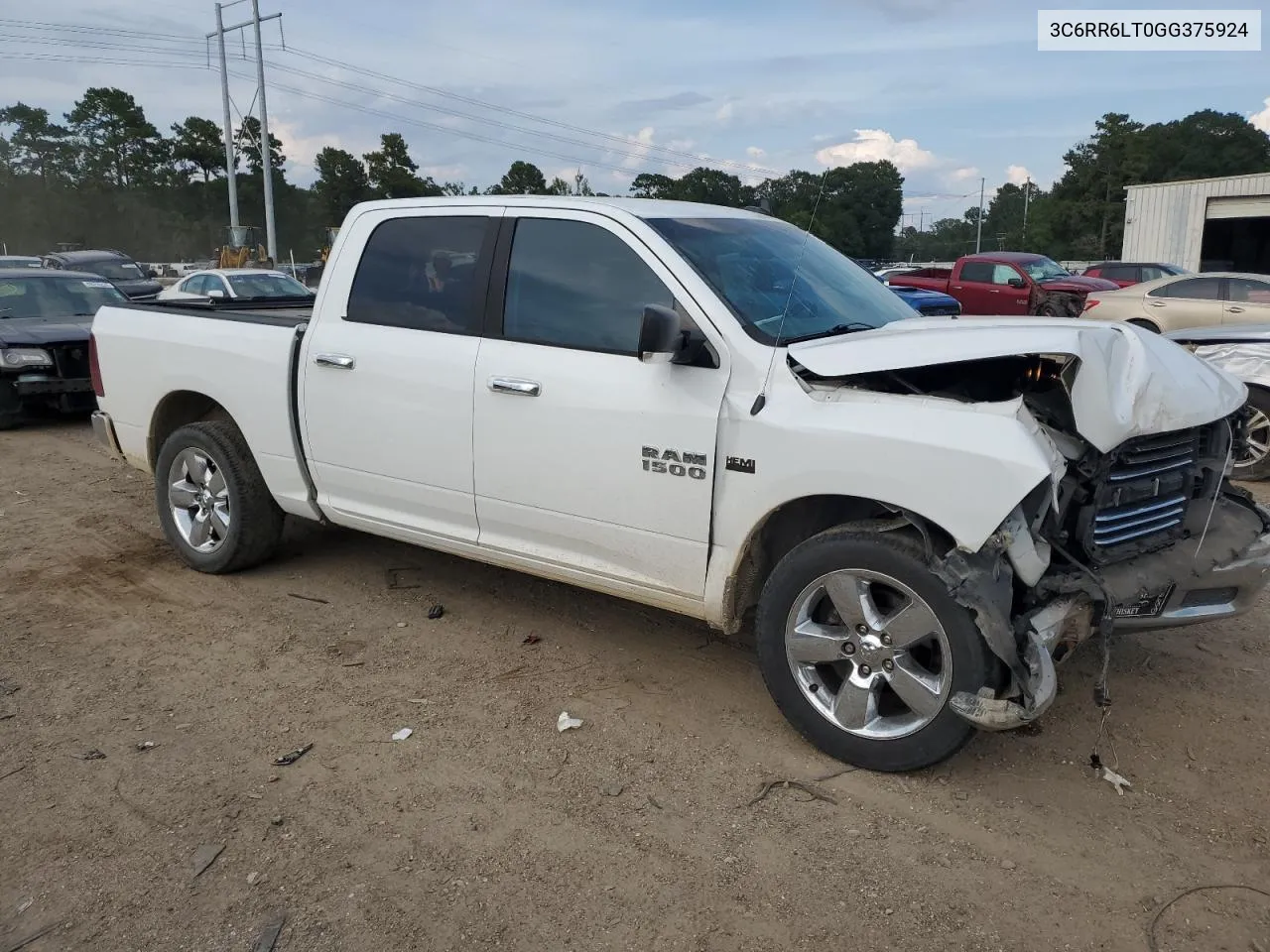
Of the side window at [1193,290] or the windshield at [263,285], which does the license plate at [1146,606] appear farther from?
the windshield at [263,285]

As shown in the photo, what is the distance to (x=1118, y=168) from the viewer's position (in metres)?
60.4

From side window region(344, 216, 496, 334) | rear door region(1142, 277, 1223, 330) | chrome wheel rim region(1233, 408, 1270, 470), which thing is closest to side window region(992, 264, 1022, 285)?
rear door region(1142, 277, 1223, 330)

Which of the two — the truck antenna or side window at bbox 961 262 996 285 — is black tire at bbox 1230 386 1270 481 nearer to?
the truck antenna

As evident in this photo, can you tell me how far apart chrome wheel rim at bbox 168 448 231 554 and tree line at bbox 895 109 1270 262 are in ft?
189

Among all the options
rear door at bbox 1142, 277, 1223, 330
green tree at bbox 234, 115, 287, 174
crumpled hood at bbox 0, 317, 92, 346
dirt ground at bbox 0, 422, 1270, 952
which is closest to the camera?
dirt ground at bbox 0, 422, 1270, 952

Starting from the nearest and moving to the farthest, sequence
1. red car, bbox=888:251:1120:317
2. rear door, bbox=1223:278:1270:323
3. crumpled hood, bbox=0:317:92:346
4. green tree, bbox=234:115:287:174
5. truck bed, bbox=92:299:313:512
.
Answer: truck bed, bbox=92:299:313:512
crumpled hood, bbox=0:317:92:346
rear door, bbox=1223:278:1270:323
red car, bbox=888:251:1120:317
green tree, bbox=234:115:287:174

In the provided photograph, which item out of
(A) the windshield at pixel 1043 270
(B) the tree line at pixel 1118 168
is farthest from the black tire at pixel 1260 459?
(B) the tree line at pixel 1118 168

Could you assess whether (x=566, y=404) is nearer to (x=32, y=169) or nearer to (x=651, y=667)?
(x=651, y=667)

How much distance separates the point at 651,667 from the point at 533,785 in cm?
106

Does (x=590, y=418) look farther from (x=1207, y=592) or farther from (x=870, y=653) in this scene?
(x=1207, y=592)

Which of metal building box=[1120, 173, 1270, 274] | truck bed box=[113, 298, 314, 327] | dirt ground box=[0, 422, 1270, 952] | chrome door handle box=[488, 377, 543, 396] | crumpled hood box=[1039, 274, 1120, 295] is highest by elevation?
metal building box=[1120, 173, 1270, 274]

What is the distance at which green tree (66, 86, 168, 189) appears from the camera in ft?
225

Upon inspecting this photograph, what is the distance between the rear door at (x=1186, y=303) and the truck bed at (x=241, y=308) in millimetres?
12896

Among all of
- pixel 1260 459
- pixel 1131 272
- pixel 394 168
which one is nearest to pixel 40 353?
pixel 1260 459
